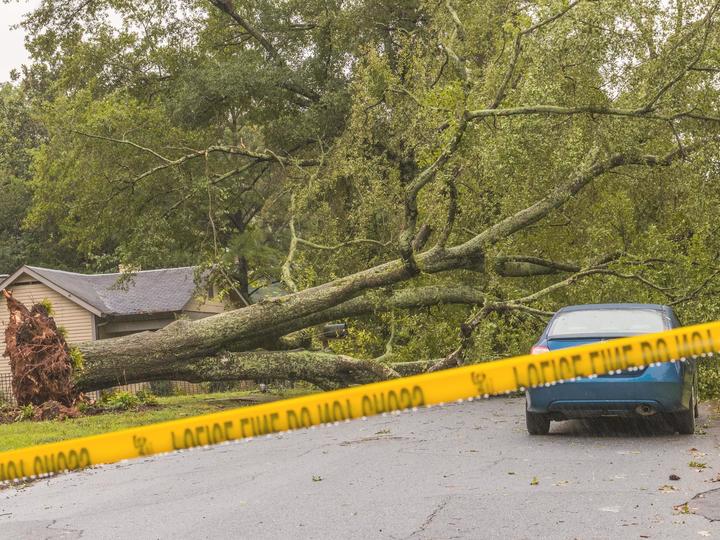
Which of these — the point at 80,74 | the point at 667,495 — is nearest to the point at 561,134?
the point at 667,495

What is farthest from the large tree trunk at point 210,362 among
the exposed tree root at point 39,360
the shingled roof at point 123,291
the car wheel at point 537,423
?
the shingled roof at point 123,291

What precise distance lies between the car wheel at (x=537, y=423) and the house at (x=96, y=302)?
24.7 metres

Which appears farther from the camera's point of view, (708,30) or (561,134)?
(561,134)

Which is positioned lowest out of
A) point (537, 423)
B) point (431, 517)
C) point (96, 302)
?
point (431, 517)

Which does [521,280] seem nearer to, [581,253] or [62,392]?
[581,253]

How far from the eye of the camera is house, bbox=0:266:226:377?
3403 centimetres

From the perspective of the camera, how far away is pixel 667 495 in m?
6.33

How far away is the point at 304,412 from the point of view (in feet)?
10.4

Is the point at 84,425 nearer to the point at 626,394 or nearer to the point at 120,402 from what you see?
the point at 120,402

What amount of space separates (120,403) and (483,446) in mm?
10977

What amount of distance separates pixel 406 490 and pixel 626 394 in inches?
113

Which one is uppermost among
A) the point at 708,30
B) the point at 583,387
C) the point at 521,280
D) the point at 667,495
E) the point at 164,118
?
the point at 164,118

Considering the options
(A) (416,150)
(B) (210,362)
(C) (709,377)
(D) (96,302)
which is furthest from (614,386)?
(D) (96,302)

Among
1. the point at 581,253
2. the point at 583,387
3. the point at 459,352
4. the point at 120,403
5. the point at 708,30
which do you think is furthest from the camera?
the point at 120,403
